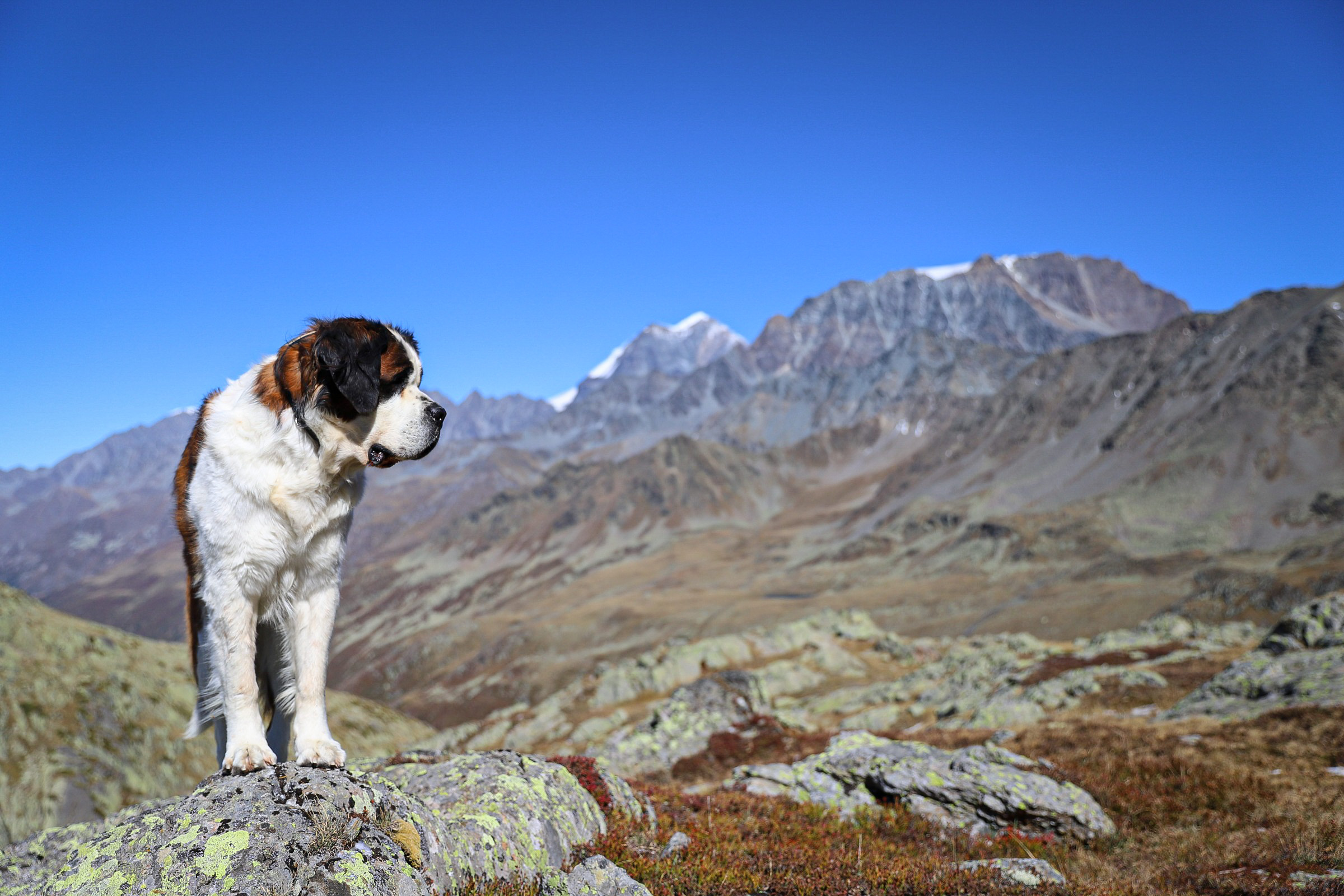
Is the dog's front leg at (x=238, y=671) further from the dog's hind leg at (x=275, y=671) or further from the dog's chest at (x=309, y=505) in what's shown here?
the dog's chest at (x=309, y=505)

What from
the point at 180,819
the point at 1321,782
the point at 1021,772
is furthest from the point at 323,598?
the point at 1321,782

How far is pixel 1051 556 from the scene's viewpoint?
174m

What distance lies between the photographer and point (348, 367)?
5434 millimetres

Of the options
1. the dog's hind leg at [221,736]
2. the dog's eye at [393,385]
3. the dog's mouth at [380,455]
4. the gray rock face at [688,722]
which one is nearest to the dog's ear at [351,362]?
the dog's eye at [393,385]

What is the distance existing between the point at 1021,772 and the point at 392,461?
1209 centimetres

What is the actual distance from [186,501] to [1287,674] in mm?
29567

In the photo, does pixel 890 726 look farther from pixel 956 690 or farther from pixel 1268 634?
pixel 1268 634

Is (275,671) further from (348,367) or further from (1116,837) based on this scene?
(1116,837)

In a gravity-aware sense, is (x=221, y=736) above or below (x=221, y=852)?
above

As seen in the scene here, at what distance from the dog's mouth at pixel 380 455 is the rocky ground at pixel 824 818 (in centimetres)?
234

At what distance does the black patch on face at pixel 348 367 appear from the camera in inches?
212

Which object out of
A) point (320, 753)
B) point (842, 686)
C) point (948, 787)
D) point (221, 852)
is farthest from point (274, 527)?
point (842, 686)

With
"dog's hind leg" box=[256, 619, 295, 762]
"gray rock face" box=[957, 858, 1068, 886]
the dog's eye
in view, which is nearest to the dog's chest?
the dog's eye

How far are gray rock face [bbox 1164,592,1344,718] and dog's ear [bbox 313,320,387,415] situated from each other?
23.7 meters
